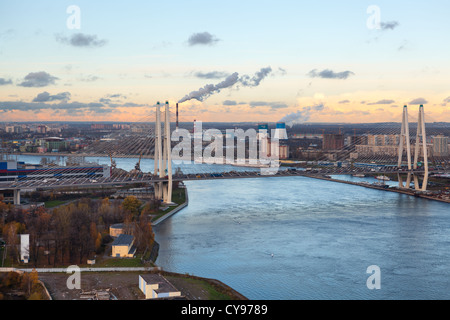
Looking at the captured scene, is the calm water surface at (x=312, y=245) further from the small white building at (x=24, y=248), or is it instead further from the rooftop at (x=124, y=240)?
the small white building at (x=24, y=248)

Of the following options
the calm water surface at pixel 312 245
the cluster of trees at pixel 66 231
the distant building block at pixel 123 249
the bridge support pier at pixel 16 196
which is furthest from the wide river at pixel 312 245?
the bridge support pier at pixel 16 196

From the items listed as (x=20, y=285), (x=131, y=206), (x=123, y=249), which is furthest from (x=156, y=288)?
(x=131, y=206)

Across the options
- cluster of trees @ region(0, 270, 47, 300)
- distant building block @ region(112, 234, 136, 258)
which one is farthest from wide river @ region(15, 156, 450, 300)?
cluster of trees @ region(0, 270, 47, 300)

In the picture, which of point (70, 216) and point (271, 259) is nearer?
point (271, 259)

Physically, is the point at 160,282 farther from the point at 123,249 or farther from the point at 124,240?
the point at 124,240

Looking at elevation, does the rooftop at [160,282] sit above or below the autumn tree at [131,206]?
below
